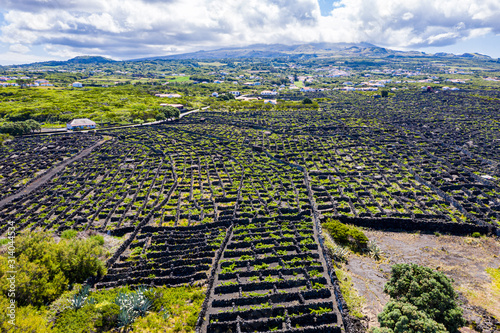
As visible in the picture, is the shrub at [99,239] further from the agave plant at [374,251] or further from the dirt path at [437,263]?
the agave plant at [374,251]

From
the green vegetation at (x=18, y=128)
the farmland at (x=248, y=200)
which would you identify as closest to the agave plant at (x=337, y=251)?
the farmland at (x=248, y=200)

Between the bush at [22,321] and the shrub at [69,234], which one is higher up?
the bush at [22,321]

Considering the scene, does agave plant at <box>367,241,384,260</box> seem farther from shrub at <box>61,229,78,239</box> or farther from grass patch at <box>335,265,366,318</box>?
shrub at <box>61,229,78,239</box>

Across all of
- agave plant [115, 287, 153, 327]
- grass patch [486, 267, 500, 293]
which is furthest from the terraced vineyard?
grass patch [486, 267, 500, 293]

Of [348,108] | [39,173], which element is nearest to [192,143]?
[39,173]

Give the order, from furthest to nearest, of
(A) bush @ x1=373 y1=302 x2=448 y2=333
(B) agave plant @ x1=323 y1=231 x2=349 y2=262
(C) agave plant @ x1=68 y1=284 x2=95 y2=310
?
1. (B) agave plant @ x1=323 y1=231 x2=349 y2=262
2. (C) agave plant @ x1=68 y1=284 x2=95 y2=310
3. (A) bush @ x1=373 y1=302 x2=448 y2=333

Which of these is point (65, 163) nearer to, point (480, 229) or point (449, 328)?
point (449, 328)

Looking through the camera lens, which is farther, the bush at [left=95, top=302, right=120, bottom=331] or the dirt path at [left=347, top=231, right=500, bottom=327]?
the dirt path at [left=347, top=231, right=500, bottom=327]
